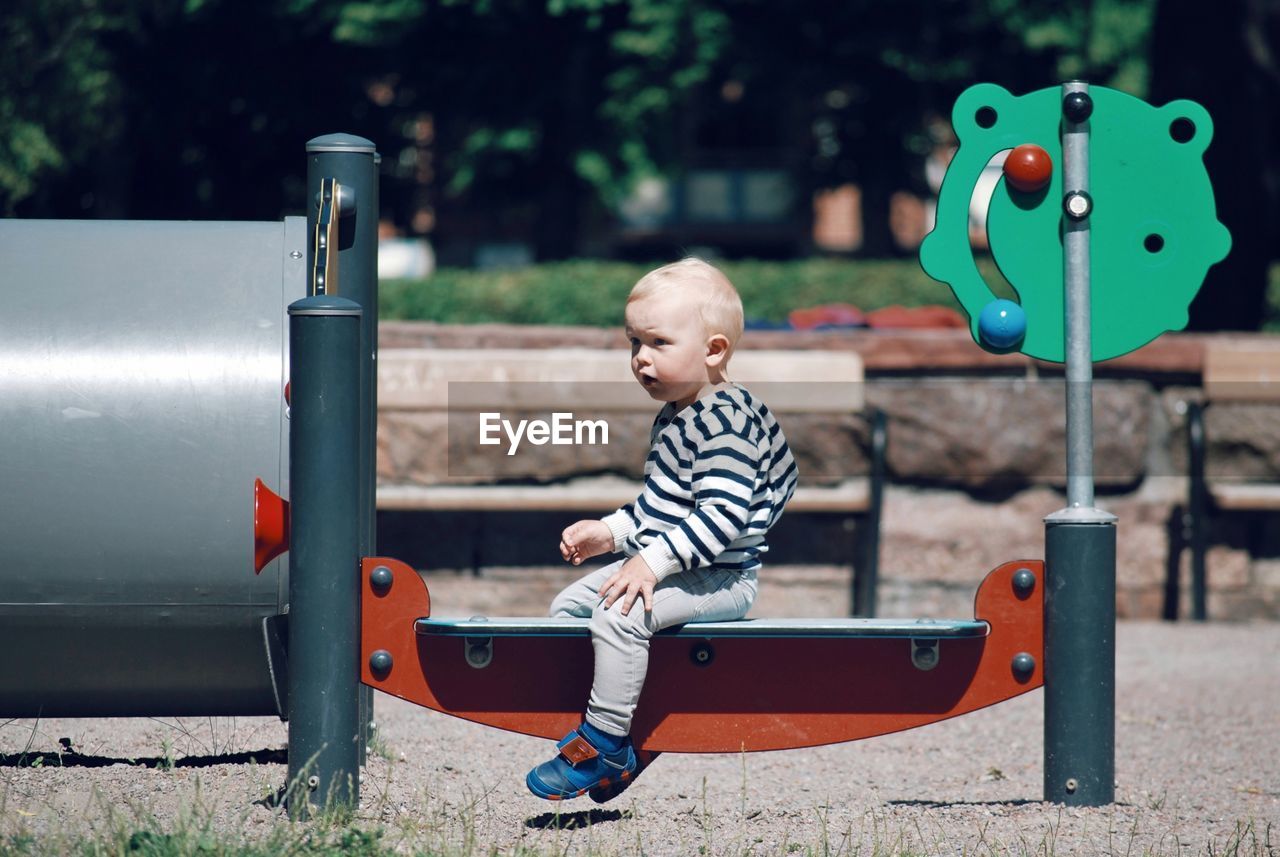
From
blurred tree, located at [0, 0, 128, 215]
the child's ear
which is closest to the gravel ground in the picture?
the child's ear

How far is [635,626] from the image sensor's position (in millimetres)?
3139

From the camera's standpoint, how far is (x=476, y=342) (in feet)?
21.2

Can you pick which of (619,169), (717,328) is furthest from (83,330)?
(619,169)

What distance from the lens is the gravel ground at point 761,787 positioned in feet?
10.4

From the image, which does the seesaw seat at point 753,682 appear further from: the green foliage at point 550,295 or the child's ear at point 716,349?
the green foliage at point 550,295

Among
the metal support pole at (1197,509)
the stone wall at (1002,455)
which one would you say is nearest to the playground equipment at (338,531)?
the stone wall at (1002,455)

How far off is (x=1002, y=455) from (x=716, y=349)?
3.29 meters

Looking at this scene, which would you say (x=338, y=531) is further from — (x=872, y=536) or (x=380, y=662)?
(x=872, y=536)

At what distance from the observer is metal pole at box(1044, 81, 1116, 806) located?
10.9 ft

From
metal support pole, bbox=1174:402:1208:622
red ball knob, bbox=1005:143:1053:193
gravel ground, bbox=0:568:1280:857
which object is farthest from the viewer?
metal support pole, bbox=1174:402:1208:622

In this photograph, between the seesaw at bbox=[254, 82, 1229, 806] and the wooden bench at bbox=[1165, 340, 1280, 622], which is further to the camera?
the wooden bench at bbox=[1165, 340, 1280, 622]

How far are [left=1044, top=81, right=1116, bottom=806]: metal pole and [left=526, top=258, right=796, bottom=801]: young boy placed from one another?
601mm

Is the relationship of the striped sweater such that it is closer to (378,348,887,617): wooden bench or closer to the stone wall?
(378,348,887,617): wooden bench

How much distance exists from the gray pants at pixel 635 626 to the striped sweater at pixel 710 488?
0.06 m
